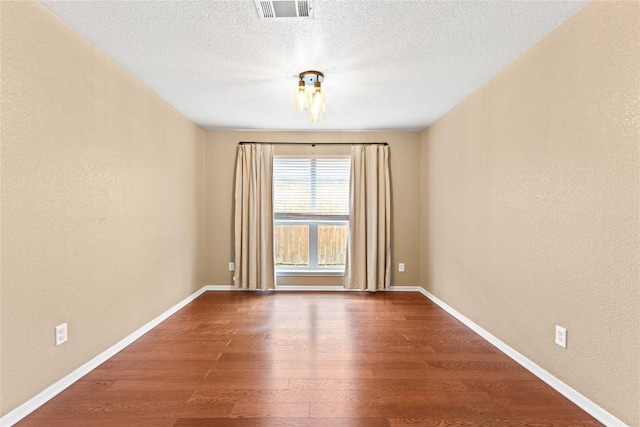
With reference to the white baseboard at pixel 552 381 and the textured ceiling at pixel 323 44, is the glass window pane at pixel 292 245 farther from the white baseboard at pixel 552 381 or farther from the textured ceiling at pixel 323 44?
the white baseboard at pixel 552 381

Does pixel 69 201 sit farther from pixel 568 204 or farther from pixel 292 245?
pixel 568 204

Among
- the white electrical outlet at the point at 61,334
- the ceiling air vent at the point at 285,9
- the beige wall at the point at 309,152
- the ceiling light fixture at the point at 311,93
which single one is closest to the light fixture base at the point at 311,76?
the ceiling light fixture at the point at 311,93

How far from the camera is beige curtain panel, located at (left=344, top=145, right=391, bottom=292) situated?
Result: 4.16 meters

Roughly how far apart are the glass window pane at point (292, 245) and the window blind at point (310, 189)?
0.19m

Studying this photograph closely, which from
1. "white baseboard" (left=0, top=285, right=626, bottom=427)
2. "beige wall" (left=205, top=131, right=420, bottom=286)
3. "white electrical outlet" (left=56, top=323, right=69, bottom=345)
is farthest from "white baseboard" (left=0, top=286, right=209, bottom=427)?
"beige wall" (left=205, top=131, right=420, bottom=286)

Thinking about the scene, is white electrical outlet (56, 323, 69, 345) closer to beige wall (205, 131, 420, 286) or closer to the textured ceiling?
the textured ceiling

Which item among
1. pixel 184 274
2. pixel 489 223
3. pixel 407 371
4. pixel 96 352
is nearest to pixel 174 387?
pixel 96 352

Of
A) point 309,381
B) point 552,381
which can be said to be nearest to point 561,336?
point 552,381

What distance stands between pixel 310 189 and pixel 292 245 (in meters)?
0.86

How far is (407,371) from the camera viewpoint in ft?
6.88

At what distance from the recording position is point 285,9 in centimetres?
175

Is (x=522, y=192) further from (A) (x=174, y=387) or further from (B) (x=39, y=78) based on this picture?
(B) (x=39, y=78)

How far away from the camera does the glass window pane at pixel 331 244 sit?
4.38 m

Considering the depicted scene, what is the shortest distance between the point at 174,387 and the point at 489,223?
2.71 metres
